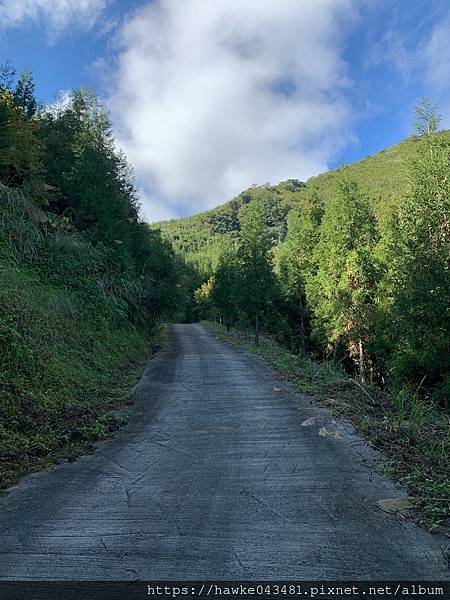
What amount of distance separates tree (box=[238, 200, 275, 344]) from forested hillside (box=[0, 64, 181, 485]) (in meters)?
5.68

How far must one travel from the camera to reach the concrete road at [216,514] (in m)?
2.70

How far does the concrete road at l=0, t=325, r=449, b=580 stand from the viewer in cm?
270

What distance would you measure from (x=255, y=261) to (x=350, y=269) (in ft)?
20.3

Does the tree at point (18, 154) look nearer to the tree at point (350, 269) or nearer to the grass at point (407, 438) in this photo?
the grass at point (407, 438)

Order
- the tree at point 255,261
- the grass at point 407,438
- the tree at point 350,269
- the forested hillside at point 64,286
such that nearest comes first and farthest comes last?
the grass at point 407,438, the forested hillside at point 64,286, the tree at point 350,269, the tree at point 255,261

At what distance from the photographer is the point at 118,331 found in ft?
54.9

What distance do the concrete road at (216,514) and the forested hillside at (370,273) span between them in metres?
9.59

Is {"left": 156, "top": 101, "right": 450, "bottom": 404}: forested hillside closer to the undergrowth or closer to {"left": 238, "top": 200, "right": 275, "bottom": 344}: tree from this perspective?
{"left": 238, "top": 200, "right": 275, "bottom": 344}: tree

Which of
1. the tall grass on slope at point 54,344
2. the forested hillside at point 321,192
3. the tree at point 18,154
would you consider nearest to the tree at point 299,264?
the forested hillside at point 321,192

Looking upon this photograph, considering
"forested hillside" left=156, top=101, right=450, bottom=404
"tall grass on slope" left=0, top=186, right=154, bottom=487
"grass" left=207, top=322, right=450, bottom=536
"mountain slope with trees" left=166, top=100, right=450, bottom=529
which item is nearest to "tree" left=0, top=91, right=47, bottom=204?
"tall grass on slope" left=0, top=186, right=154, bottom=487

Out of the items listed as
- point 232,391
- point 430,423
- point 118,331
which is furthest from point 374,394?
point 118,331

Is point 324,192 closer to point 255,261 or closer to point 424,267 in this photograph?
point 255,261

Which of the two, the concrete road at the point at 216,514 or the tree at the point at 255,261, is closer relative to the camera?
the concrete road at the point at 216,514

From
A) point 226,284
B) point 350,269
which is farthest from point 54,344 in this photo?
point 226,284
